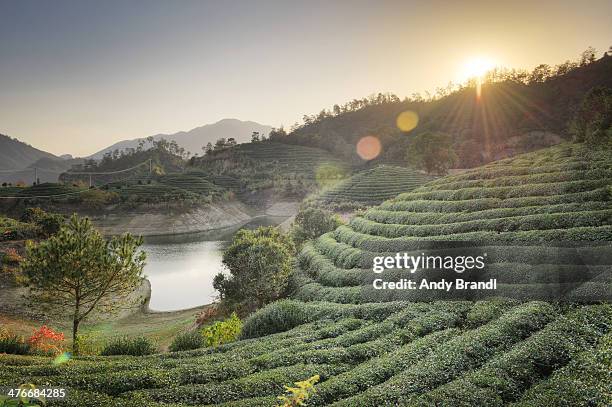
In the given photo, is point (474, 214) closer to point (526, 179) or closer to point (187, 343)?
point (526, 179)

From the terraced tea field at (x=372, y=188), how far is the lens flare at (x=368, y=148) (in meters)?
73.5

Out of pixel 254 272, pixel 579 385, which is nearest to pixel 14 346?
pixel 254 272

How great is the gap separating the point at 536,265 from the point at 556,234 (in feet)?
9.88

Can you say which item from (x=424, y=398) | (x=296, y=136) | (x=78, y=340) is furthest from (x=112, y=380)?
(x=296, y=136)

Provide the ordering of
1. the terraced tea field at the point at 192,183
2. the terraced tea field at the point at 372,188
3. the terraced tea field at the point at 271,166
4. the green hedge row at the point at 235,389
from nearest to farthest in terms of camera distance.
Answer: the green hedge row at the point at 235,389 < the terraced tea field at the point at 372,188 < the terraced tea field at the point at 192,183 < the terraced tea field at the point at 271,166

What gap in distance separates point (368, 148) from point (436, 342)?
163489 millimetres

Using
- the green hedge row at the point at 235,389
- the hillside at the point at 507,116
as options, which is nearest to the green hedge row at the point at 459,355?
the green hedge row at the point at 235,389

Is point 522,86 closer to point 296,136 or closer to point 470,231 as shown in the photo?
point 296,136

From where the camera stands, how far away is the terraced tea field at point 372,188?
73.3 meters

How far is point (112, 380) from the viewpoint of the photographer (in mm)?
12789

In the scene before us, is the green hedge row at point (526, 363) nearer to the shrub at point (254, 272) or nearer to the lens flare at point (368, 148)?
the shrub at point (254, 272)

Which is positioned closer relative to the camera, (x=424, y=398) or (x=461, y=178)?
(x=424, y=398)

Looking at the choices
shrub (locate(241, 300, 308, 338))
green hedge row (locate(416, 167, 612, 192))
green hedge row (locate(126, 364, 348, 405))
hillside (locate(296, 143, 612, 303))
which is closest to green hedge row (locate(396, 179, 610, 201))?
hillside (locate(296, 143, 612, 303))

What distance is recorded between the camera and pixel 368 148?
174 meters
